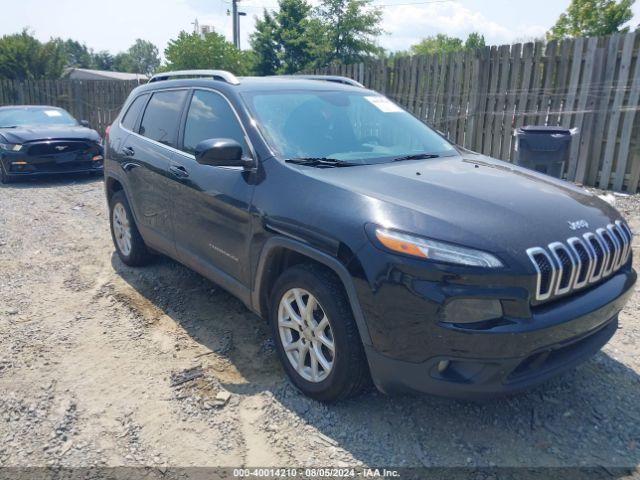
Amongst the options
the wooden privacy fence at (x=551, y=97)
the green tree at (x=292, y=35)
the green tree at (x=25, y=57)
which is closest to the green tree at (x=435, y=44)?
the green tree at (x=292, y=35)

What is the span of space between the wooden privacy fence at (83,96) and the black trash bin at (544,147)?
495 inches

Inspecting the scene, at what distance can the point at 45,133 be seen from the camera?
968 centimetres

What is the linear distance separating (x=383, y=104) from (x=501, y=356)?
8.04ft

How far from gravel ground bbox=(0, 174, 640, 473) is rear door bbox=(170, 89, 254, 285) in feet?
1.88

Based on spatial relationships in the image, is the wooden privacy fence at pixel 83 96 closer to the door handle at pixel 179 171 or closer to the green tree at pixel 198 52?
the green tree at pixel 198 52

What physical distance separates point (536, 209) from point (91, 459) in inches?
101

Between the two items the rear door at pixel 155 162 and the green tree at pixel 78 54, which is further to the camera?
the green tree at pixel 78 54

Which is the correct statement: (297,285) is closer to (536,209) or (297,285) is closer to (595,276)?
(536,209)

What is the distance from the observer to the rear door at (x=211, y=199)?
10.9 feet

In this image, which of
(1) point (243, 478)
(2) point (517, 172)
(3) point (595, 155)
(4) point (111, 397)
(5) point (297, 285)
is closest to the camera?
(1) point (243, 478)

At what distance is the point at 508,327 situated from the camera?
2307mm

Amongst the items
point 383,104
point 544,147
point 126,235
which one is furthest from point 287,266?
point 544,147

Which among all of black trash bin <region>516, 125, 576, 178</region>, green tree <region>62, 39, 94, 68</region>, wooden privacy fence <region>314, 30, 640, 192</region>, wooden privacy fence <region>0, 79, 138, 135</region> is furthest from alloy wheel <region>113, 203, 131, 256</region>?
green tree <region>62, 39, 94, 68</region>

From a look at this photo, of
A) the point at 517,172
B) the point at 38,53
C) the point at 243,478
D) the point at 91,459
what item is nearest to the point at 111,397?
the point at 91,459
